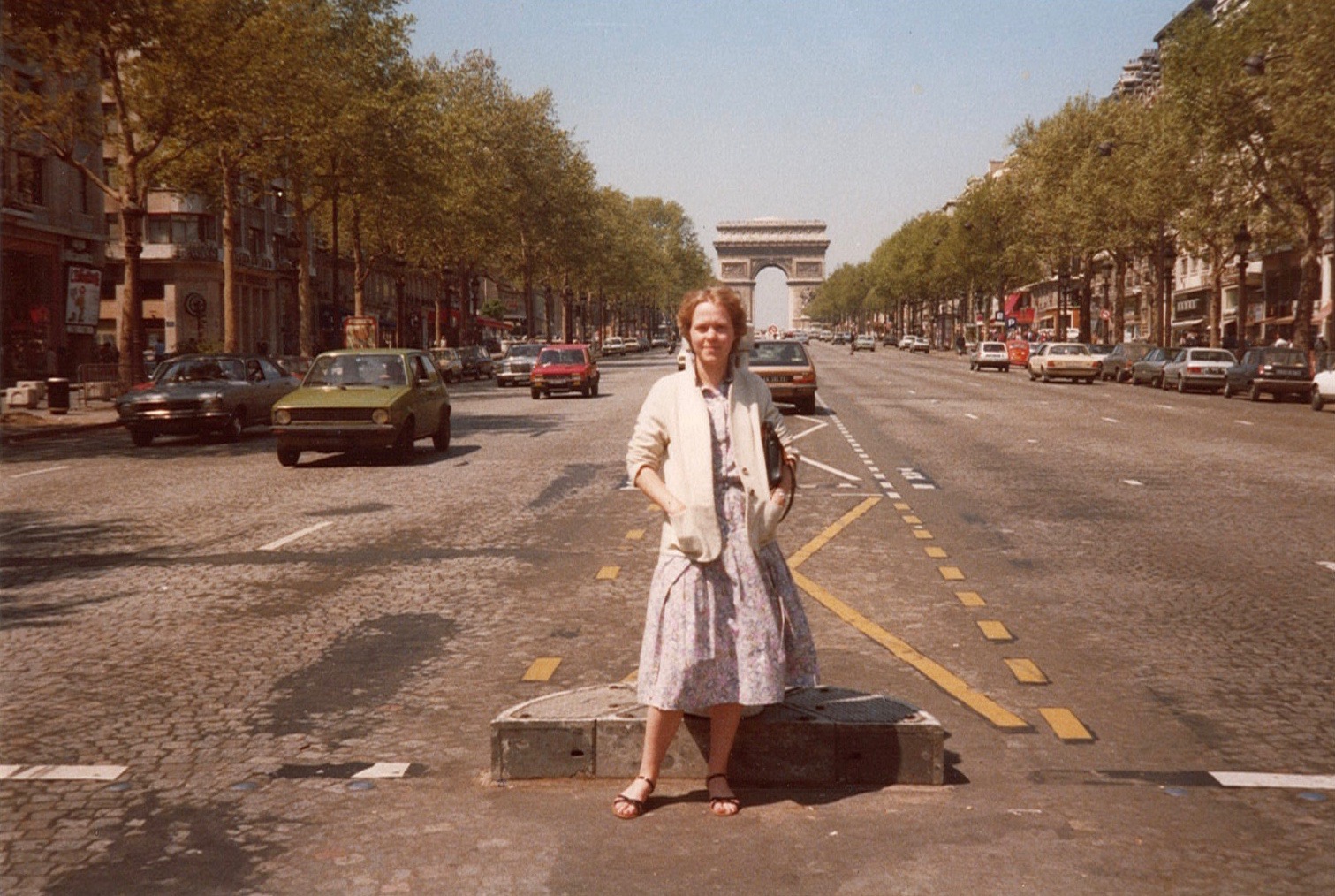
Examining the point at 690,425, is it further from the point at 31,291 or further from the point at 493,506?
the point at 31,291

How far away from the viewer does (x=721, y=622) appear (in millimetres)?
4871

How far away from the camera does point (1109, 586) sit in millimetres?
9461

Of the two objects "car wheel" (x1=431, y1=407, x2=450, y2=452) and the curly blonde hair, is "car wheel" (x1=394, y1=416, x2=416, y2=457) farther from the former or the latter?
the curly blonde hair

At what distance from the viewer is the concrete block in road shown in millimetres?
5223

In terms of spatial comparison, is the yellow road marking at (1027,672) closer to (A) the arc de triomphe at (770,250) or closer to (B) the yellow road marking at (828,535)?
(B) the yellow road marking at (828,535)

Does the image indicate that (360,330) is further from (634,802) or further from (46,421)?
(634,802)

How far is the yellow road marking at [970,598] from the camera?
8.80 meters

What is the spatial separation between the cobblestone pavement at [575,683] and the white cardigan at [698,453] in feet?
3.16

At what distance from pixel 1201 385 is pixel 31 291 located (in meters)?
36.9

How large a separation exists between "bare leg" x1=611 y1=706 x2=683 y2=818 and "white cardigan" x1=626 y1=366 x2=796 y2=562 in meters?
0.56

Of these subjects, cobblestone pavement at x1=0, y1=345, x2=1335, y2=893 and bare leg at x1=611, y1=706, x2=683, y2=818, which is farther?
bare leg at x1=611, y1=706, x2=683, y2=818

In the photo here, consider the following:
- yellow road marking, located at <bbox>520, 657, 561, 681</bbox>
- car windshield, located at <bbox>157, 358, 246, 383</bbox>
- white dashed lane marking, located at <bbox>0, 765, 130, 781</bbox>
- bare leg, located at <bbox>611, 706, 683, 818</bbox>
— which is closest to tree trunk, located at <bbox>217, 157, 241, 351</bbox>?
car windshield, located at <bbox>157, 358, 246, 383</bbox>

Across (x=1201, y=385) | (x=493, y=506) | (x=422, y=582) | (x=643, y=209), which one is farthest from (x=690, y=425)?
(x=643, y=209)

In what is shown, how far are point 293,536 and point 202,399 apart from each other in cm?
1268
